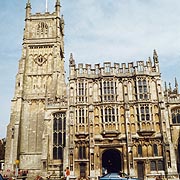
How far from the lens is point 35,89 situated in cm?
4306

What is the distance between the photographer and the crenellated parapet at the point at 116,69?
113ft

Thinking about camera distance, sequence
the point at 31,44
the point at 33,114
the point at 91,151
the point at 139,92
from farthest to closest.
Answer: the point at 31,44, the point at 33,114, the point at 139,92, the point at 91,151

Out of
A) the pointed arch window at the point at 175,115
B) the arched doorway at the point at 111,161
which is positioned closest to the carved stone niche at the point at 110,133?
the arched doorway at the point at 111,161

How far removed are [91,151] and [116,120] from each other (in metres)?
5.21

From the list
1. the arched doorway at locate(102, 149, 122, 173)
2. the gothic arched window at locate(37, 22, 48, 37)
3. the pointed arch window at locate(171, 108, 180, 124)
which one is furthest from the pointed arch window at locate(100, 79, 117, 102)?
the gothic arched window at locate(37, 22, 48, 37)

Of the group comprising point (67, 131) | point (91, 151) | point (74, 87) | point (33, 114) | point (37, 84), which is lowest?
Answer: point (91, 151)

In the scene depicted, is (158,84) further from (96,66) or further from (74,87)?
(74,87)

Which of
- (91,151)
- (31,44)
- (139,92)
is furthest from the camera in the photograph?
(31,44)

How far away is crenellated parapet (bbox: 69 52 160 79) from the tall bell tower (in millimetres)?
4736

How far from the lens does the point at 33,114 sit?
41.3m

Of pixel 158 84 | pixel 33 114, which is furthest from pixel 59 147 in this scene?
pixel 158 84

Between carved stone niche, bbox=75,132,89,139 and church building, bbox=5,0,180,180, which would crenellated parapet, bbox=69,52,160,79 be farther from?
carved stone niche, bbox=75,132,89,139

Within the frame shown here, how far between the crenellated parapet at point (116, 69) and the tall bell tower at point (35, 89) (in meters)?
4.74

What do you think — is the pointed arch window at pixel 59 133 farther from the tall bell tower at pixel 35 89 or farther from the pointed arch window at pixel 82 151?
the pointed arch window at pixel 82 151
